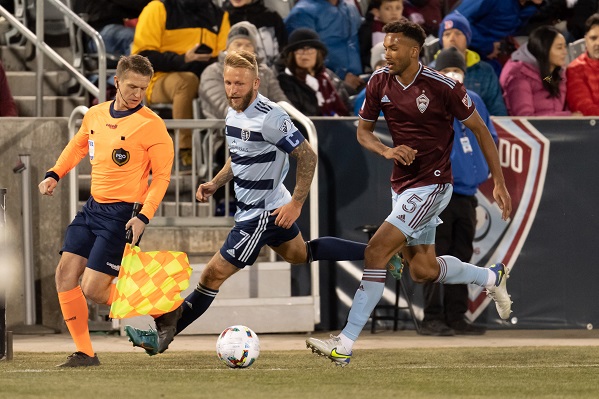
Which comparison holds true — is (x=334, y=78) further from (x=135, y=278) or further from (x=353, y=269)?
(x=135, y=278)

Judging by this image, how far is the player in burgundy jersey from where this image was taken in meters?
9.52

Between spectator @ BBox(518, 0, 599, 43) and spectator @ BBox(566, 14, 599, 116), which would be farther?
spectator @ BBox(518, 0, 599, 43)

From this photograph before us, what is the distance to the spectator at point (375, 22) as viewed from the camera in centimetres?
1517

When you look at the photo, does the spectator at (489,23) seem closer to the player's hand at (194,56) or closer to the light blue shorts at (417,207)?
the player's hand at (194,56)

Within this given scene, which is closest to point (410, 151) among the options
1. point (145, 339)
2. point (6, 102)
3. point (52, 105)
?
point (145, 339)

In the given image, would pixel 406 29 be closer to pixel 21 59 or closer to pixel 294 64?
pixel 294 64

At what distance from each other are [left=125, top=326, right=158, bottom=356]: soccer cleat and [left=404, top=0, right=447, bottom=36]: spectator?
712 centimetres

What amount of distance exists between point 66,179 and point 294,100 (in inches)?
91.1

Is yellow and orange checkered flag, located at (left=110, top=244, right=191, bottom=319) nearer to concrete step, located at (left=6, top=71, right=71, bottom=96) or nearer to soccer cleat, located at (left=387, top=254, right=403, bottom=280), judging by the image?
soccer cleat, located at (left=387, top=254, right=403, bottom=280)

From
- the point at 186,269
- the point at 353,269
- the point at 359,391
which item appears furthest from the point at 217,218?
the point at 359,391

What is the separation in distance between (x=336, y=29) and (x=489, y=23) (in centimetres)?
173

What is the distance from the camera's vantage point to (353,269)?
42.9ft

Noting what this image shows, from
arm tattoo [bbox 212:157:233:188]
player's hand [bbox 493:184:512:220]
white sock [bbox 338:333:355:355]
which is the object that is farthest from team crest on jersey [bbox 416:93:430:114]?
white sock [bbox 338:333:355:355]

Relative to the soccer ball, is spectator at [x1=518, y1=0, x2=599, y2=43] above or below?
above
